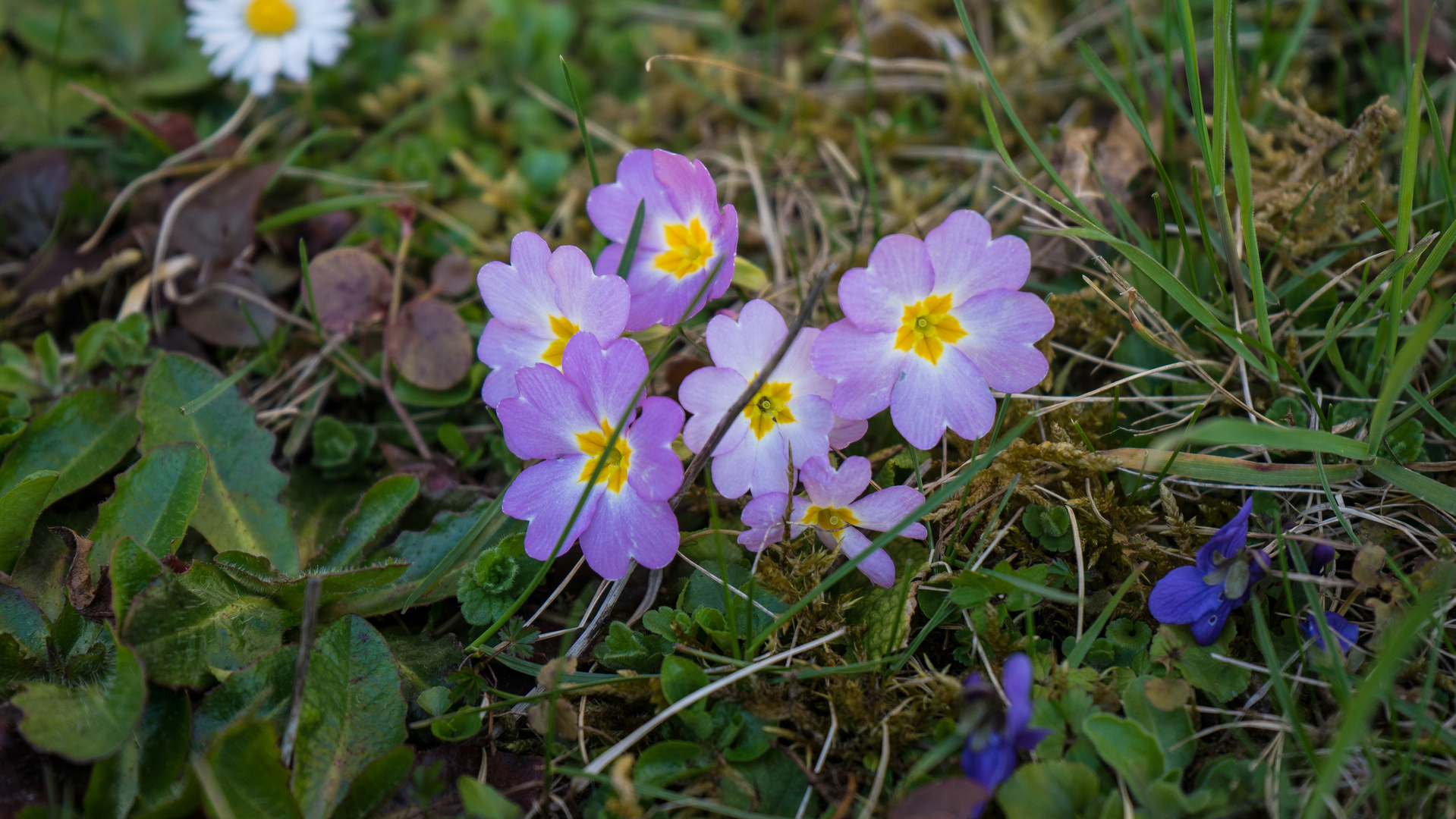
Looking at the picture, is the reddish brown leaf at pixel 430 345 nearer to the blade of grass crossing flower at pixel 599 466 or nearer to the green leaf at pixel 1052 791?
the blade of grass crossing flower at pixel 599 466

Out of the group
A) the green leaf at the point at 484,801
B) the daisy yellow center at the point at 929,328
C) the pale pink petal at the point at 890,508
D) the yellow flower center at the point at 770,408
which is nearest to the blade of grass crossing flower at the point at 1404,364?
the daisy yellow center at the point at 929,328

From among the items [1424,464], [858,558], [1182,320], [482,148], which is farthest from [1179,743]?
[482,148]

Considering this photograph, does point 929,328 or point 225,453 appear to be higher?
point 929,328

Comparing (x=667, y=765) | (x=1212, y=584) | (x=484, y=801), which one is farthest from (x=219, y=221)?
(x=1212, y=584)

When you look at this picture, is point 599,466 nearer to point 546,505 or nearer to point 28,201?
point 546,505

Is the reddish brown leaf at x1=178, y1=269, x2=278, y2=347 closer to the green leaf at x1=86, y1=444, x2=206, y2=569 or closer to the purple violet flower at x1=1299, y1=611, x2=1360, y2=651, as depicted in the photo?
the green leaf at x1=86, y1=444, x2=206, y2=569
